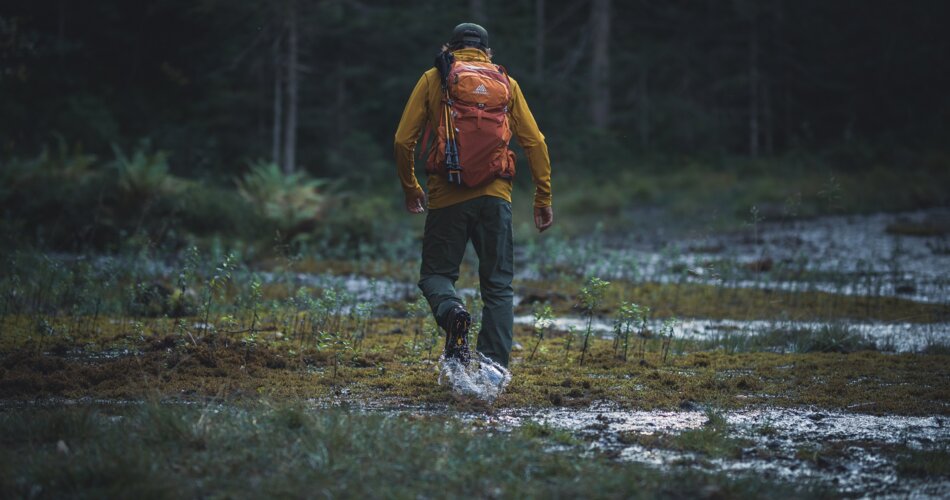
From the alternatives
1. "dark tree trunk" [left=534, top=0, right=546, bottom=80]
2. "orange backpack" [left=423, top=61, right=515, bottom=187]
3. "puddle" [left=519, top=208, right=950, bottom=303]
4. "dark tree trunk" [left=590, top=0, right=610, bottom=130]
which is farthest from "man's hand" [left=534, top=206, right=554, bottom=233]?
"dark tree trunk" [left=590, top=0, right=610, bottom=130]

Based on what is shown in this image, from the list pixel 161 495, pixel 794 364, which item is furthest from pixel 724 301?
pixel 161 495

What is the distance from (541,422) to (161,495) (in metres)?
2.46

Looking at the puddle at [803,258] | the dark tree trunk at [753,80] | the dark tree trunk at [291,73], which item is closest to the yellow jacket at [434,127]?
the puddle at [803,258]

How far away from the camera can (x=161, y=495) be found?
3.89 metres

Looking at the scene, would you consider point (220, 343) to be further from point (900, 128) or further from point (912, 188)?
point (900, 128)

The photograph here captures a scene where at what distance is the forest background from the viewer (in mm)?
16719

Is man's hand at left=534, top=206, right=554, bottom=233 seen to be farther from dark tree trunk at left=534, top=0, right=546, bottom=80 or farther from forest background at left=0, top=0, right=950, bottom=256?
dark tree trunk at left=534, top=0, right=546, bottom=80

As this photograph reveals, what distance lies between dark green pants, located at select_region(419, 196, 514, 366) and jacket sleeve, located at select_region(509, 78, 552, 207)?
1.06 ft

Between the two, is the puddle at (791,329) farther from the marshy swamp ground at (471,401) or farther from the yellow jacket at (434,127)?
the yellow jacket at (434,127)

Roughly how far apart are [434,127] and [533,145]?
2.42 feet

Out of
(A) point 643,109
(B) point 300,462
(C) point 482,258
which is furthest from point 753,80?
(B) point 300,462

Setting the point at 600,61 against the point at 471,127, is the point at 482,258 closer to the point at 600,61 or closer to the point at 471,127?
the point at 471,127

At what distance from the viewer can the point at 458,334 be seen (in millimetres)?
6070

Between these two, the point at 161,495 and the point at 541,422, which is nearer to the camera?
the point at 161,495
